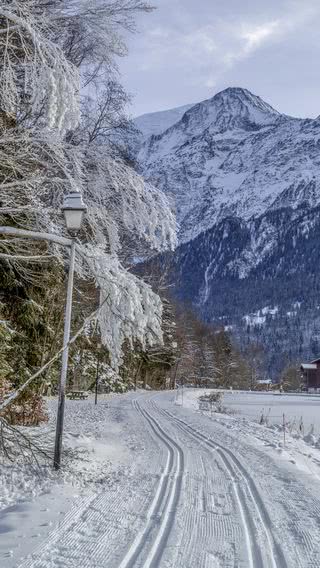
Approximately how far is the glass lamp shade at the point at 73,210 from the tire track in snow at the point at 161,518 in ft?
12.3

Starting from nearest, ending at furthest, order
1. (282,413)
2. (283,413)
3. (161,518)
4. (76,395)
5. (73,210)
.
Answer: (161,518)
(73,210)
(283,413)
(76,395)
(282,413)

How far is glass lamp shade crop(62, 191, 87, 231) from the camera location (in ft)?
23.1

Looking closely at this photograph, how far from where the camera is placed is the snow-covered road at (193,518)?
174 inches

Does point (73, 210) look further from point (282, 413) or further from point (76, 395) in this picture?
point (282, 413)

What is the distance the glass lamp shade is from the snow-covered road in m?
3.52

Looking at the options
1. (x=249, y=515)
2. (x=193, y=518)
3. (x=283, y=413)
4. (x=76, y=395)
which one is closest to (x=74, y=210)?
(x=193, y=518)

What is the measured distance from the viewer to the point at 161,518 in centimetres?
556

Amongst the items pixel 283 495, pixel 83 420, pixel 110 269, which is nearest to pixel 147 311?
pixel 110 269

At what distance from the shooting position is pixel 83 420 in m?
16.3

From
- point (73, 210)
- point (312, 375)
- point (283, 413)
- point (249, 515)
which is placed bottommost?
point (312, 375)

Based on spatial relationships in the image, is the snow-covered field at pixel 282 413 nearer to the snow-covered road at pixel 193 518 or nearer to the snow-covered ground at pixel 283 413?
the snow-covered ground at pixel 283 413

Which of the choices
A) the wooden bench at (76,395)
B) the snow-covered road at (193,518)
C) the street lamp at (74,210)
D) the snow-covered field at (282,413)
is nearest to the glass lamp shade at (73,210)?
the street lamp at (74,210)

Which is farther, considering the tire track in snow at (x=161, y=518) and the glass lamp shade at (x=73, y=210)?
the glass lamp shade at (x=73, y=210)

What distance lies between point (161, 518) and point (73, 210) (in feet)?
13.2
